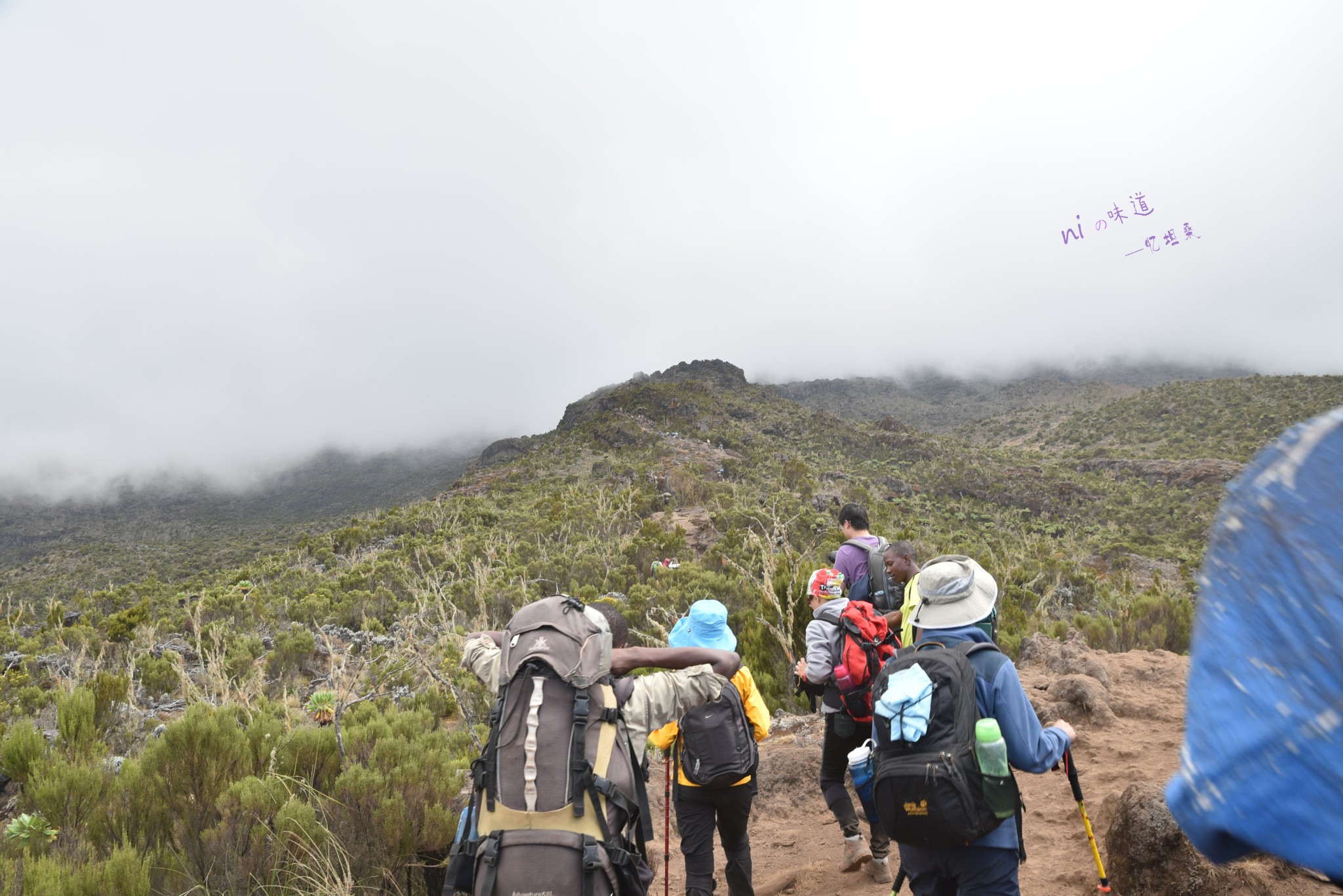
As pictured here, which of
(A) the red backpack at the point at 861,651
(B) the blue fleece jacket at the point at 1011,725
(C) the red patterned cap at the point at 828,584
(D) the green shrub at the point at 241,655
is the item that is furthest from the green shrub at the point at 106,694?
(B) the blue fleece jacket at the point at 1011,725

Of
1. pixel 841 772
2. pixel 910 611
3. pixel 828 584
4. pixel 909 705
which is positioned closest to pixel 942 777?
pixel 909 705

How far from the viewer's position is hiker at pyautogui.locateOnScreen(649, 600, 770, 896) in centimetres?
290

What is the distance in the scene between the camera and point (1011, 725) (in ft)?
6.81

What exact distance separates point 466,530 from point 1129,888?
17535mm

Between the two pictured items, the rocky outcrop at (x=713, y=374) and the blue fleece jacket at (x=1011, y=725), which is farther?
the rocky outcrop at (x=713, y=374)

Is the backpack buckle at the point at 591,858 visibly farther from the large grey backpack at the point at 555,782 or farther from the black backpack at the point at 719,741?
the black backpack at the point at 719,741

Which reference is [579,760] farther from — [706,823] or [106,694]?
[106,694]

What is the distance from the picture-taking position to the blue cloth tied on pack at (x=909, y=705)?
1946 mm

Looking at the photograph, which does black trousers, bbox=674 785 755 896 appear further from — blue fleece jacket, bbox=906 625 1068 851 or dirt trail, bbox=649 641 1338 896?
blue fleece jacket, bbox=906 625 1068 851

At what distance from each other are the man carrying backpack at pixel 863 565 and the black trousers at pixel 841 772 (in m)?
0.75

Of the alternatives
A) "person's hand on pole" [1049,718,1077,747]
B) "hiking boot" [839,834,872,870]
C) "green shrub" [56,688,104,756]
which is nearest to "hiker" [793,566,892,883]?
"hiking boot" [839,834,872,870]

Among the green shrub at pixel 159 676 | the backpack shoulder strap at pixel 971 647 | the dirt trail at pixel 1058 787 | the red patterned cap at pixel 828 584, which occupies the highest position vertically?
the backpack shoulder strap at pixel 971 647

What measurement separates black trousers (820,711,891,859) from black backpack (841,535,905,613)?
77 centimetres

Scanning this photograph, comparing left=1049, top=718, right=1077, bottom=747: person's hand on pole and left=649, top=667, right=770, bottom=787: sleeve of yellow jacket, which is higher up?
left=1049, top=718, right=1077, bottom=747: person's hand on pole
